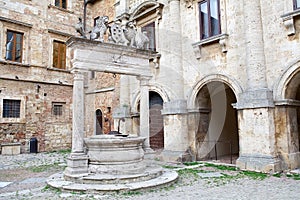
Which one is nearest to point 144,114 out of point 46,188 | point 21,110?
point 46,188

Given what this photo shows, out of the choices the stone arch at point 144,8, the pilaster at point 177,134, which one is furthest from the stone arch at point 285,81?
the stone arch at point 144,8

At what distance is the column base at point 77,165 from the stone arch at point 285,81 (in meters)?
5.73

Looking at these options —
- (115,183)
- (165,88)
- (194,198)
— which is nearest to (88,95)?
(165,88)

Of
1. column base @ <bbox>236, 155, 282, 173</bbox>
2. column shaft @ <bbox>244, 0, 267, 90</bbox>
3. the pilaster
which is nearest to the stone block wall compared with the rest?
the pilaster

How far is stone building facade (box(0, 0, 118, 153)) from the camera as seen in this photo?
13734 millimetres

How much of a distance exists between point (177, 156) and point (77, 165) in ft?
14.8

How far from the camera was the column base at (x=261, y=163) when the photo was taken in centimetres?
730

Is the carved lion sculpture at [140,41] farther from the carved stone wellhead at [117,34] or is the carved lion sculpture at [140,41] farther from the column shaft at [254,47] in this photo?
the column shaft at [254,47]

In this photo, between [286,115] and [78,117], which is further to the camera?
[286,115]

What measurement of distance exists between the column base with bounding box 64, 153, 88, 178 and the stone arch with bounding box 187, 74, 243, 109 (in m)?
4.94

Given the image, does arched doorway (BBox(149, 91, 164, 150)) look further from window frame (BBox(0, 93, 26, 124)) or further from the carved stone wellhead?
window frame (BBox(0, 93, 26, 124))

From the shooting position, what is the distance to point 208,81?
937 cm

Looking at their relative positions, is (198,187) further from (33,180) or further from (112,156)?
(33,180)

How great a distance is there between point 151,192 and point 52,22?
13630mm
